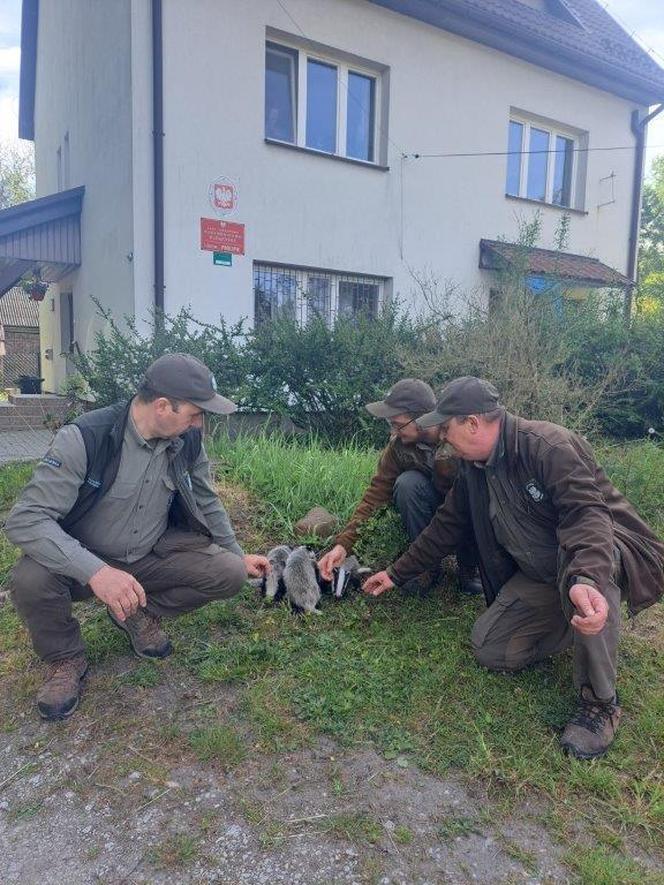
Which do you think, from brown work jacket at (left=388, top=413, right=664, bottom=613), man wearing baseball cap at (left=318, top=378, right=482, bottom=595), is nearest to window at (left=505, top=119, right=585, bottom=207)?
man wearing baseball cap at (left=318, top=378, right=482, bottom=595)

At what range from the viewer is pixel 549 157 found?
12.8 m

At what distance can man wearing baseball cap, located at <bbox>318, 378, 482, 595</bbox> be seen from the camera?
12.6 feet

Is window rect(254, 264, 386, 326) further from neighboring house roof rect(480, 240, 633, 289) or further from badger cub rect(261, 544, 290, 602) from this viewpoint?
badger cub rect(261, 544, 290, 602)

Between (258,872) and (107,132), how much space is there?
9880mm

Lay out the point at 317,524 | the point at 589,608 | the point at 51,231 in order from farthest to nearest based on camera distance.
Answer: the point at 51,231
the point at 317,524
the point at 589,608

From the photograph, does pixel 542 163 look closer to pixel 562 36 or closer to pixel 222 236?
pixel 562 36

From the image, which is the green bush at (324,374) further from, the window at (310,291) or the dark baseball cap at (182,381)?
the dark baseball cap at (182,381)

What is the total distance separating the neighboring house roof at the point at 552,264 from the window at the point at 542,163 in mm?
1296

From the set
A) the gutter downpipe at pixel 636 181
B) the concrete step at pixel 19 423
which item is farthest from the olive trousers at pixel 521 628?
the gutter downpipe at pixel 636 181

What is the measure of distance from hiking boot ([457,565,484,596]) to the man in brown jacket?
1.95 feet

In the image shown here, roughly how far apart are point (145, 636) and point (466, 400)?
1.90 meters

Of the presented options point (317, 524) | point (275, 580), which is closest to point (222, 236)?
point (317, 524)

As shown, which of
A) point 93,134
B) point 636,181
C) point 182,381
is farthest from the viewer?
point 636,181

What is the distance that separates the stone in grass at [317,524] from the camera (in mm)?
4547
